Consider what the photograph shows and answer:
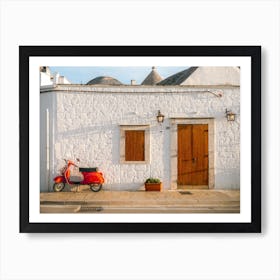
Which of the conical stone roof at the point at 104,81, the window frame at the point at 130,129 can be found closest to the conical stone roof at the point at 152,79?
the conical stone roof at the point at 104,81

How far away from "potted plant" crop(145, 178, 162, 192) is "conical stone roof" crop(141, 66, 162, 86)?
933 mm

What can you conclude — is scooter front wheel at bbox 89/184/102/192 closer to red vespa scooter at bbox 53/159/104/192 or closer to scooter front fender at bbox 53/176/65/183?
red vespa scooter at bbox 53/159/104/192

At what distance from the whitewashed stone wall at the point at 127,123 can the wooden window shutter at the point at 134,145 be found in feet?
0.36

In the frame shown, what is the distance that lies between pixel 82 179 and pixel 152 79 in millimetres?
1180

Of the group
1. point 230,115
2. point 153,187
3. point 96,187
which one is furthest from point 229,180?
point 96,187

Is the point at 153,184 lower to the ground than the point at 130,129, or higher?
lower

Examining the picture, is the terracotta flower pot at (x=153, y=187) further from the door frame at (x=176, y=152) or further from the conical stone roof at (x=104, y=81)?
the conical stone roof at (x=104, y=81)

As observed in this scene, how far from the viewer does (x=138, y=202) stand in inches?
133

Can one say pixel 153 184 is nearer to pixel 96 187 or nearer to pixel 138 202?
pixel 138 202

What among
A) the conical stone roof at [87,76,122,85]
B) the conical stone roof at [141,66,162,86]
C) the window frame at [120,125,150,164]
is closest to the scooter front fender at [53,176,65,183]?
the window frame at [120,125,150,164]

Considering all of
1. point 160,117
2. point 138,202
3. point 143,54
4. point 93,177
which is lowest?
point 138,202

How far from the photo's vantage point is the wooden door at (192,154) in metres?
3.78
